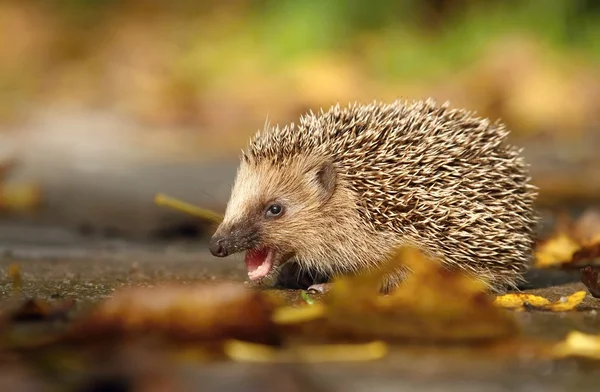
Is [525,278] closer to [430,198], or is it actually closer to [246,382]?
[430,198]

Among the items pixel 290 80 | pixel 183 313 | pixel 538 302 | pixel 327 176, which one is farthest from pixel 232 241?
pixel 290 80

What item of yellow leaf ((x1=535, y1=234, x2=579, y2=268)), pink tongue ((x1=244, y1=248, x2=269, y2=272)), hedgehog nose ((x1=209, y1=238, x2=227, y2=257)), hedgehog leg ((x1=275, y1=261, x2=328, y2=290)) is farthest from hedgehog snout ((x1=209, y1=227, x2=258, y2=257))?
yellow leaf ((x1=535, y1=234, x2=579, y2=268))

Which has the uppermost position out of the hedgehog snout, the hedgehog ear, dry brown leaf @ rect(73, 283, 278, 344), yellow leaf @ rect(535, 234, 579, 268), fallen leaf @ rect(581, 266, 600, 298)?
the hedgehog ear

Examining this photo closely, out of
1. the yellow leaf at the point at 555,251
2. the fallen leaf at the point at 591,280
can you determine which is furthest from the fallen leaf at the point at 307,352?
the yellow leaf at the point at 555,251

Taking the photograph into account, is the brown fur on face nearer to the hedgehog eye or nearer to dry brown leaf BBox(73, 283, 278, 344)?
the hedgehog eye

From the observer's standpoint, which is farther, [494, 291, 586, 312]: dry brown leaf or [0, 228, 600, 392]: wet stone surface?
[494, 291, 586, 312]: dry brown leaf

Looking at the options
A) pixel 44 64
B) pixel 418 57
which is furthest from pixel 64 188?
pixel 44 64
